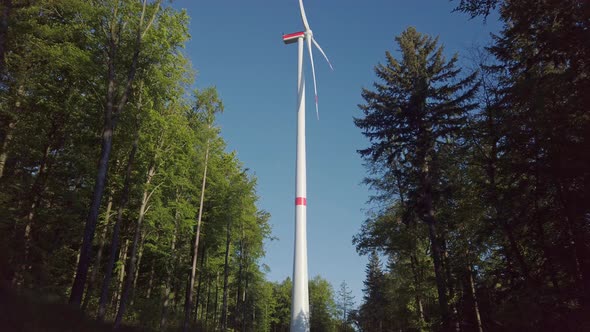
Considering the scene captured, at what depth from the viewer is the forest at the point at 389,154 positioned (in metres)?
12.2

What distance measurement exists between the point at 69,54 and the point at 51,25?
3.13 m

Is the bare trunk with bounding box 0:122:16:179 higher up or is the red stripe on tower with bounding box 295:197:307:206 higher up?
the bare trunk with bounding box 0:122:16:179

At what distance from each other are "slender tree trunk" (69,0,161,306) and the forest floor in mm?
2716

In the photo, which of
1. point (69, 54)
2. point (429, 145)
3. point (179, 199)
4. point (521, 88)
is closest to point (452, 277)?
point (429, 145)

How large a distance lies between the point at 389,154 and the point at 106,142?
47.6ft

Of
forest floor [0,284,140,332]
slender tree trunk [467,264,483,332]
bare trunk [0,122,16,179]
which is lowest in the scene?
forest floor [0,284,140,332]

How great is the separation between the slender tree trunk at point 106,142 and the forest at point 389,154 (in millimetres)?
70

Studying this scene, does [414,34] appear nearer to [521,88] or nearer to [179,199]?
[521,88]

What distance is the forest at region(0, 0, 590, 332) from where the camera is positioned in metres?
12.2

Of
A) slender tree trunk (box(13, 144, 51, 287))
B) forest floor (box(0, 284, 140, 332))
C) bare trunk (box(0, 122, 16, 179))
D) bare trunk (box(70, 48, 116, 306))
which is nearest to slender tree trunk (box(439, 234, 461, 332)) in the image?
forest floor (box(0, 284, 140, 332))

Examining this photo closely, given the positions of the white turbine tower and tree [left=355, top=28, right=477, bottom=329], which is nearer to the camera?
the white turbine tower

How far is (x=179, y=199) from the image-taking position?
2523 cm

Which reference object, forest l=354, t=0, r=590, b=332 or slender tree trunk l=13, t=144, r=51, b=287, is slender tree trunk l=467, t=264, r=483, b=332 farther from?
slender tree trunk l=13, t=144, r=51, b=287

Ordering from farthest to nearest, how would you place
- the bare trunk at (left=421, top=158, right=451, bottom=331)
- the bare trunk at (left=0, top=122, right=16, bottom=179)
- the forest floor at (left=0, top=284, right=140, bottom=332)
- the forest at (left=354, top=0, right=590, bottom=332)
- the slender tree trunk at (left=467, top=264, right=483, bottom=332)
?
the slender tree trunk at (left=467, top=264, right=483, bottom=332), the bare trunk at (left=421, top=158, right=451, bottom=331), the bare trunk at (left=0, top=122, right=16, bottom=179), the forest at (left=354, top=0, right=590, bottom=332), the forest floor at (left=0, top=284, right=140, bottom=332)
